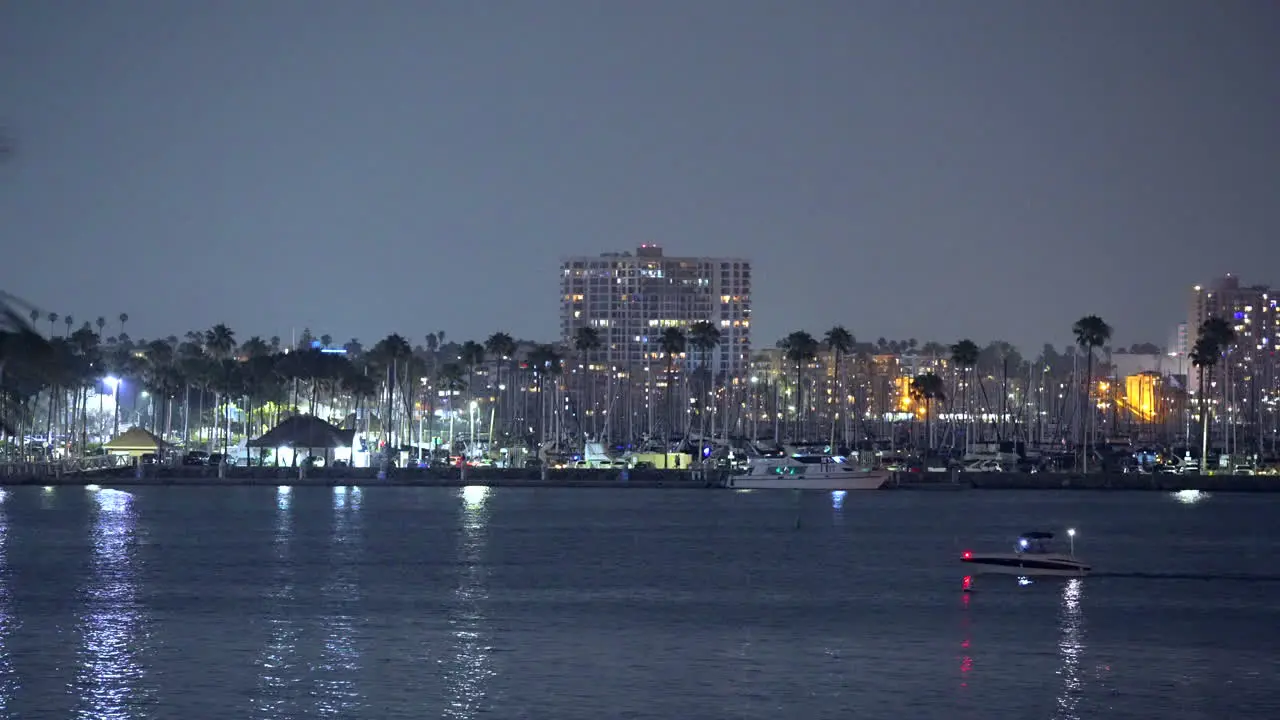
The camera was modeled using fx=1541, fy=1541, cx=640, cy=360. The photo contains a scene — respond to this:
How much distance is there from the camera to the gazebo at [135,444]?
5037 inches

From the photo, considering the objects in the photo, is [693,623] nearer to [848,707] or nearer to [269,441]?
[848,707]

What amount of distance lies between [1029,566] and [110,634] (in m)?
32.7

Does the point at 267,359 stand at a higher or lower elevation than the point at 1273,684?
higher

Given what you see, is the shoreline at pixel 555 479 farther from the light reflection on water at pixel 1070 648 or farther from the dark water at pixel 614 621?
the light reflection on water at pixel 1070 648

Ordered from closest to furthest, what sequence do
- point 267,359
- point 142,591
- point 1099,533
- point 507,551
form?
point 142,591, point 507,551, point 1099,533, point 267,359

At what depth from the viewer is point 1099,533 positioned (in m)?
86.4

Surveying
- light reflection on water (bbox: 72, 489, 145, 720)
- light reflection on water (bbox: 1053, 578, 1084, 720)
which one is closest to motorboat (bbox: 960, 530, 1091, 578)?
light reflection on water (bbox: 1053, 578, 1084, 720)

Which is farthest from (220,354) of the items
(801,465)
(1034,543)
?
(1034,543)

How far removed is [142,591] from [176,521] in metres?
36.2

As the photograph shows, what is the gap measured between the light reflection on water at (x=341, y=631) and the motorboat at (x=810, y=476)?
3774cm

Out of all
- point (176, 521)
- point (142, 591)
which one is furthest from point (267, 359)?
point (142, 591)

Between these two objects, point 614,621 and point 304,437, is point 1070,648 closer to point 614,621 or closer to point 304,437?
point 614,621

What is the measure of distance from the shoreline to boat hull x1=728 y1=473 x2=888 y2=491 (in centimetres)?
534

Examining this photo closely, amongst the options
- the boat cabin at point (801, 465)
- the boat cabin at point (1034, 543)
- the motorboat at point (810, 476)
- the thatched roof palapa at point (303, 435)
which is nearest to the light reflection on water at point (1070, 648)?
the boat cabin at point (1034, 543)
